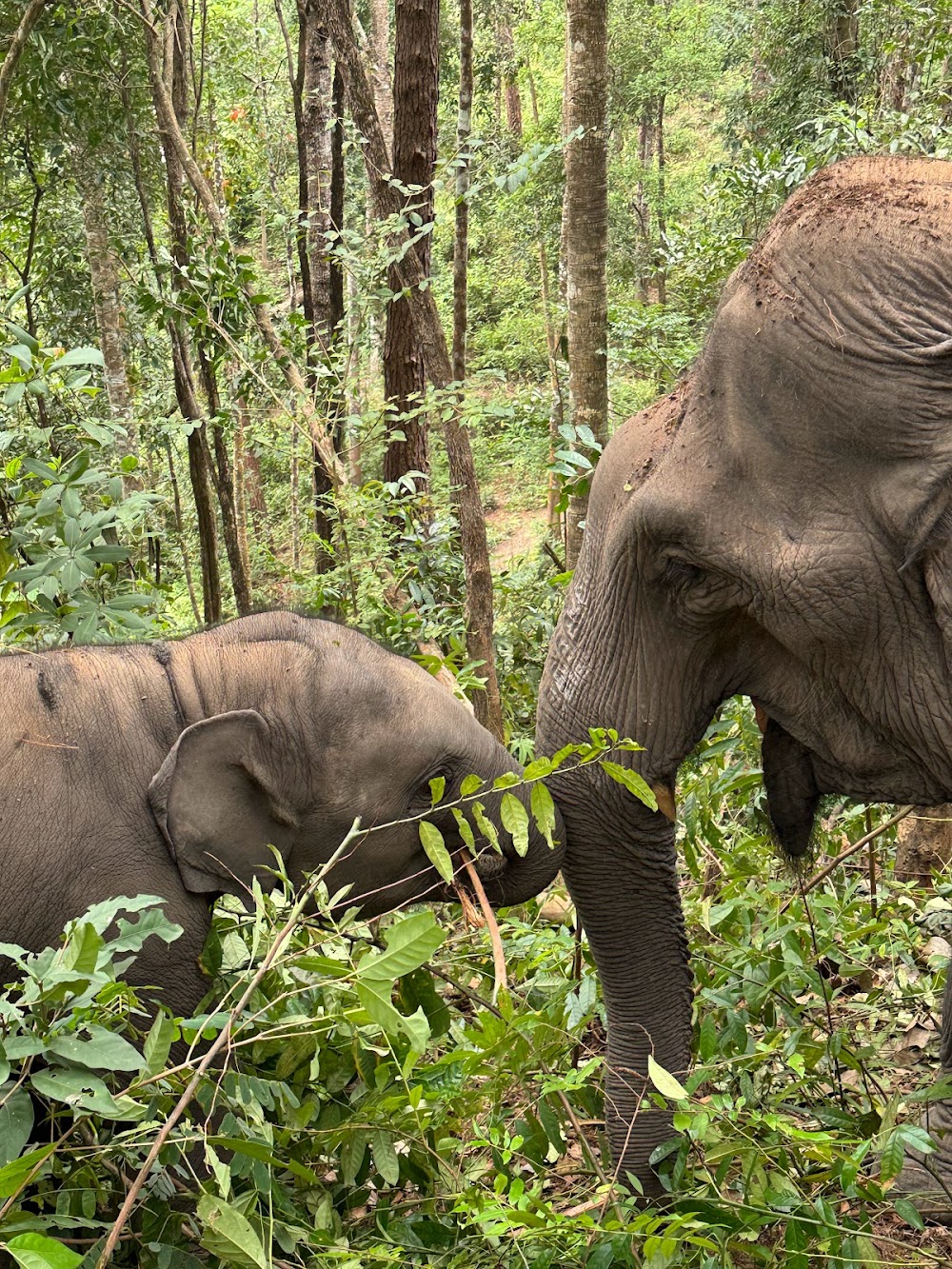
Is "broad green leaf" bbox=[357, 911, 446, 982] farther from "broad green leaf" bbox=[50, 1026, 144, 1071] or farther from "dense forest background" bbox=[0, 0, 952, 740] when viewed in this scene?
"dense forest background" bbox=[0, 0, 952, 740]

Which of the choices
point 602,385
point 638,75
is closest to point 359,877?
point 602,385

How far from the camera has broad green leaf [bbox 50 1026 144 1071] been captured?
2049 mm

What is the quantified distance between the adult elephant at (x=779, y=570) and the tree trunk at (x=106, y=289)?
6.11 m

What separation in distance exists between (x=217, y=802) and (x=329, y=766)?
290mm

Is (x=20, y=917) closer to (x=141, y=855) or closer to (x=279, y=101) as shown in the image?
(x=141, y=855)

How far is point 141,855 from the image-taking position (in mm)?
3225

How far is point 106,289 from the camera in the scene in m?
8.91

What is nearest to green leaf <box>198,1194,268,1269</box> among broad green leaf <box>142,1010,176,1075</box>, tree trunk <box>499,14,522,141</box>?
broad green leaf <box>142,1010,176,1075</box>

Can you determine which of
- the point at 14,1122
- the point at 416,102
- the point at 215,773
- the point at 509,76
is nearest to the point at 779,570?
the point at 215,773

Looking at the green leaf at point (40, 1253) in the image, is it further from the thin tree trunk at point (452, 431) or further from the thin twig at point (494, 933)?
the thin tree trunk at point (452, 431)

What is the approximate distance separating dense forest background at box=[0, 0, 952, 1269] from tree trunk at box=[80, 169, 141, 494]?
3cm

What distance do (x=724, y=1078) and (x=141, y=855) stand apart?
5.39 feet

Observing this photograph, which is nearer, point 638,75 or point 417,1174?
point 417,1174

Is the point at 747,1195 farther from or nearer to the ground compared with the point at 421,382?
nearer to the ground
